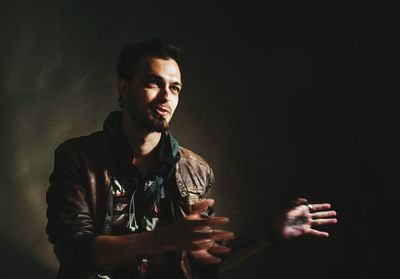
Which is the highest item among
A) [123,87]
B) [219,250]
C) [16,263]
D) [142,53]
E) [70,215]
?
[142,53]

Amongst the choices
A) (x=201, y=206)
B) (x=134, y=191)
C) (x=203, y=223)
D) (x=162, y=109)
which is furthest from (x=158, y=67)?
(x=203, y=223)

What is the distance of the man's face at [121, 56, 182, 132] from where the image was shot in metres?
1.71

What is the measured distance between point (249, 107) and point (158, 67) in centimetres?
88

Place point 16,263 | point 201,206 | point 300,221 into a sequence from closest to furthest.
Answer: point 201,206 → point 300,221 → point 16,263

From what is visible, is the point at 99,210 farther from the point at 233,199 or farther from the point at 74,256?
the point at 233,199

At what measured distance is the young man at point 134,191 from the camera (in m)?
1.44

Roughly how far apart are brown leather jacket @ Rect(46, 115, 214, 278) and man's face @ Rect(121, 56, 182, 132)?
6.7 inches

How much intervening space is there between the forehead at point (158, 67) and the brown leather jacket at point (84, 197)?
30 centimetres

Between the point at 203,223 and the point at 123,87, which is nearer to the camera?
the point at 203,223

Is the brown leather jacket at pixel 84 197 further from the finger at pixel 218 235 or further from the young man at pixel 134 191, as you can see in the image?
the finger at pixel 218 235

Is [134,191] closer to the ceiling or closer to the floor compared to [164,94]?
closer to the floor

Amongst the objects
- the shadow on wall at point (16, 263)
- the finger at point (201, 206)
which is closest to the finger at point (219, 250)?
the finger at point (201, 206)

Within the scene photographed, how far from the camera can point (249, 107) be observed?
2.51m

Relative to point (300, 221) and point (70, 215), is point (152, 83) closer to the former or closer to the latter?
point (70, 215)
